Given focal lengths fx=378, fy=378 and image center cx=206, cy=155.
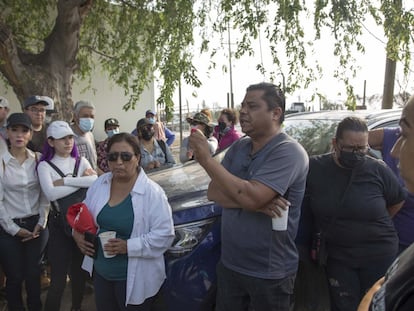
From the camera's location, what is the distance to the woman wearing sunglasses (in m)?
2.29

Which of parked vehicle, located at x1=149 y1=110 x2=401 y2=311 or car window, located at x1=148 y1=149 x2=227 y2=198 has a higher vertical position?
car window, located at x1=148 y1=149 x2=227 y2=198

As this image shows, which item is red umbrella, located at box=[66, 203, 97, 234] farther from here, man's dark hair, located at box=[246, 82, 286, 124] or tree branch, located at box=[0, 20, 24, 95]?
tree branch, located at box=[0, 20, 24, 95]

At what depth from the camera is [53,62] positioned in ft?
16.3

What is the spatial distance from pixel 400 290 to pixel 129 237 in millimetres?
1731

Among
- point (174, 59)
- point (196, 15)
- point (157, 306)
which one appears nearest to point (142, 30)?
point (196, 15)

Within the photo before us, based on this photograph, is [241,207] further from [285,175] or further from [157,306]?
[157,306]

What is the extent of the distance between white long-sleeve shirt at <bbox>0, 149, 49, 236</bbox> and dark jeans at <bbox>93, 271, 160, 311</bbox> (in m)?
1.01

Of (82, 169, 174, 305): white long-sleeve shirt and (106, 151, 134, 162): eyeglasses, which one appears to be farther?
(106, 151, 134, 162): eyeglasses

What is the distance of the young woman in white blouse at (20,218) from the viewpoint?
3002 mm

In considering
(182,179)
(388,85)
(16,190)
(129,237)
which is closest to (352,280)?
(129,237)

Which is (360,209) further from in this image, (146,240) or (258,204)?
(146,240)

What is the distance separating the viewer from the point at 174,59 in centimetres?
437

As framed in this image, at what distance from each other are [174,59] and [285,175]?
278cm

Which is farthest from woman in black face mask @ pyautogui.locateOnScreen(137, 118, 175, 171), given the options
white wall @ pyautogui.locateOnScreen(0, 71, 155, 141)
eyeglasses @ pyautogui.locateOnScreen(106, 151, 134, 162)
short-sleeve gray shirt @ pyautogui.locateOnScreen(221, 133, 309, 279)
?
white wall @ pyautogui.locateOnScreen(0, 71, 155, 141)
